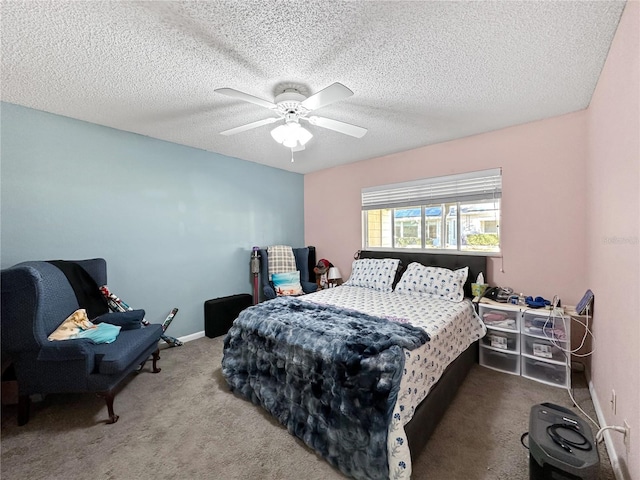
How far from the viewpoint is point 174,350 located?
321cm

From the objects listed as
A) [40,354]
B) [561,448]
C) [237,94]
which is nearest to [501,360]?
[561,448]

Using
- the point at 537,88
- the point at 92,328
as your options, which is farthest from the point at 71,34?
the point at 537,88

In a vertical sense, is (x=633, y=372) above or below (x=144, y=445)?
above

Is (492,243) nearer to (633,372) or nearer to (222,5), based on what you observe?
(633,372)

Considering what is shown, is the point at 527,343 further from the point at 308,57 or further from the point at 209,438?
the point at 308,57

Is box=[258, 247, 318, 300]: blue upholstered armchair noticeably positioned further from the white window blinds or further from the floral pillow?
the white window blinds

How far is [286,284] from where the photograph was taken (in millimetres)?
3992

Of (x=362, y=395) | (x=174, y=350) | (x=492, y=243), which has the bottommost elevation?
(x=174, y=350)

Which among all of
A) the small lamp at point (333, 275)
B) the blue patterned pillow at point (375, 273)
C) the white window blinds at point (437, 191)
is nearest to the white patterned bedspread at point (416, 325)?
the blue patterned pillow at point (375, 273)

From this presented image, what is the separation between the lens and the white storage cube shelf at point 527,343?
2350mm

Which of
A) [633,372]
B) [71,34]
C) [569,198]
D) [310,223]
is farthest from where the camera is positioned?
[310,223]

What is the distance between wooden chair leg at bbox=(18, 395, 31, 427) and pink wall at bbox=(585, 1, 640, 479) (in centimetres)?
358

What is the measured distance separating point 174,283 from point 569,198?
4.42 metres

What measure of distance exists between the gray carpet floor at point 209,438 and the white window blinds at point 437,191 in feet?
6.51
